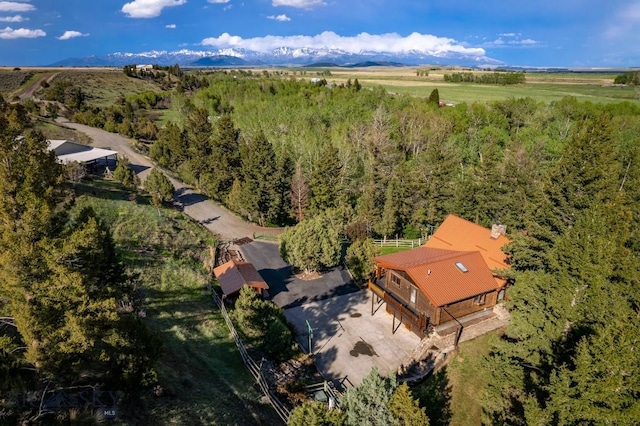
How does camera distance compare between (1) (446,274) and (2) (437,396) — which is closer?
(2) (437,396)

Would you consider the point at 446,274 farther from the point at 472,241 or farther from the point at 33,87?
the point at 33,87

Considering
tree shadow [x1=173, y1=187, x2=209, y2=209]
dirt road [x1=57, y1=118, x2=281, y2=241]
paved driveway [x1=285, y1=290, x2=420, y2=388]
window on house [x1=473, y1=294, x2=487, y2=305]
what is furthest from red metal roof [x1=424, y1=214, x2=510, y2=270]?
tree shadow [x1=173, y1=187, x2=209, y2=209]

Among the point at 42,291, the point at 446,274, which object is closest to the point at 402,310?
the point at 446,274

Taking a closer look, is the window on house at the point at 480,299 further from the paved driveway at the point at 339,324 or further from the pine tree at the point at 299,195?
the pine tree at the point at 299,195

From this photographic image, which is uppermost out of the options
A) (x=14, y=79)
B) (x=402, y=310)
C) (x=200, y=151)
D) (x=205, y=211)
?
(x=14, y=79)

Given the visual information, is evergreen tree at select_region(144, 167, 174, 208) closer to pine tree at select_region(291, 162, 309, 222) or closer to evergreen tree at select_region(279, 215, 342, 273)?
pine tree at select_region(291, 162, 309, 222)
